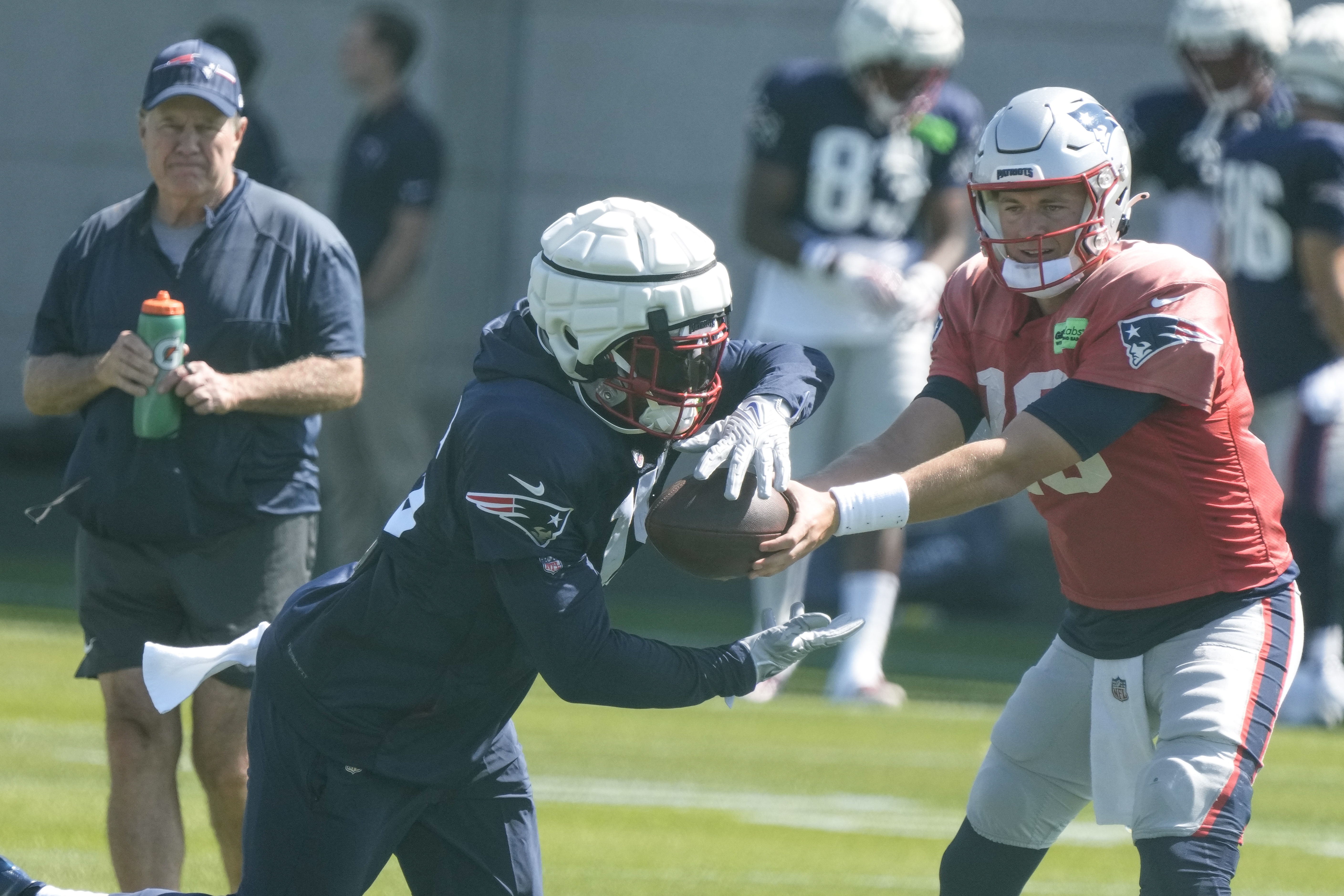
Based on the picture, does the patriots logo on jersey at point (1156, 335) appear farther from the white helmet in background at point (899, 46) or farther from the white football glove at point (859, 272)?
the white helmet in background at point (899, 46)

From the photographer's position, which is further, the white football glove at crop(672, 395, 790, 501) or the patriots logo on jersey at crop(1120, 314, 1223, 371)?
the patriots logo on jersey at crop(1120, 314, 1223, 371)

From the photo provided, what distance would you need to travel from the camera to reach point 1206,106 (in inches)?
336

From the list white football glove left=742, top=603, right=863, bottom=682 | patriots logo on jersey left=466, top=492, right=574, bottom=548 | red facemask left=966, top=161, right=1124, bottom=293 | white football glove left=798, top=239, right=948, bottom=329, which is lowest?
white football glove left=798, top=239, right=948, bottom=329

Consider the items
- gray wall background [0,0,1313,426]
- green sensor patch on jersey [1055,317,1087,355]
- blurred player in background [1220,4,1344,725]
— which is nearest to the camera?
green sensor patch on jersey [1055,317,1087,355]

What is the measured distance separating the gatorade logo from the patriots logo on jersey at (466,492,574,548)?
1.46 metres

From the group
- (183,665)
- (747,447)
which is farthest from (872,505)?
(183,665)

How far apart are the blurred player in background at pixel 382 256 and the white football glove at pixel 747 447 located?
5.60m

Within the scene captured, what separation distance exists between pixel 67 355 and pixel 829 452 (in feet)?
13.4

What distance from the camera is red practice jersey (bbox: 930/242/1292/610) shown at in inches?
154

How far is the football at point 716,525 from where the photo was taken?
12.3 feet

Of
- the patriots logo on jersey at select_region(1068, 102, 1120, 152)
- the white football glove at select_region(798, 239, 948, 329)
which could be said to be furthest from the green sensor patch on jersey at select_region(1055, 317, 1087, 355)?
the white football glove at select_region(798, 239, 948, 329)

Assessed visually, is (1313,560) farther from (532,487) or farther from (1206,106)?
(532,487)

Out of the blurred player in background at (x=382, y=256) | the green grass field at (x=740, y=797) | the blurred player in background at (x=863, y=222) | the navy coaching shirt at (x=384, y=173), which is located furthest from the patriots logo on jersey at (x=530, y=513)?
the navy coaching shirt at (x=384, y=173)

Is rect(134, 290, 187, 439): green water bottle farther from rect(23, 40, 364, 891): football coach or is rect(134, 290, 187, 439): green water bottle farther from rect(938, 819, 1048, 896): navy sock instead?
rect(938, 819, 1048, 896): navy sock
